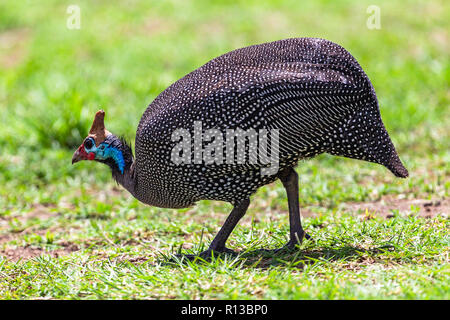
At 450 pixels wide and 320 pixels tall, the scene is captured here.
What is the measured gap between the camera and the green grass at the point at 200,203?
12.2 ft

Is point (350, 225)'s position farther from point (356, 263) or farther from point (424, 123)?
point (424, 123)

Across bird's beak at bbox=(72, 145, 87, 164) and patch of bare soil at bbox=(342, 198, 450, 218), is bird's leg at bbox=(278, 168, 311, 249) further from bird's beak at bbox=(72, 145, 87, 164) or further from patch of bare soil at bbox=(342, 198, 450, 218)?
bird's beak at bbox=(72, 145, 87, 164)

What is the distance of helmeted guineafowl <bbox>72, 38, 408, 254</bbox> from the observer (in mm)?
3891

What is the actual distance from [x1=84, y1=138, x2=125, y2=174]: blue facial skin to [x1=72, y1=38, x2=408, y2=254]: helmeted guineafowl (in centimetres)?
31

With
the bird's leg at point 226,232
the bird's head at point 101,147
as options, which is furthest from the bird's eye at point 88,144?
the bird's leg at point 226,232

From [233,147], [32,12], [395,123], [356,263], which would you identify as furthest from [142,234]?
[32,12]

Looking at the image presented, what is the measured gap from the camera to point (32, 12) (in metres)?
11.2

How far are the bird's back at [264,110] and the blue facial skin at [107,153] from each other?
1.18 ft

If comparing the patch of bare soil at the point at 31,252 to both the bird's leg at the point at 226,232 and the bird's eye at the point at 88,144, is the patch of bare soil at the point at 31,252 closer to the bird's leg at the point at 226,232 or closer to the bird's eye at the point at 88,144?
the bird's eye at the point at 88,144

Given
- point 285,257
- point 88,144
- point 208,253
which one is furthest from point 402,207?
point 88,144

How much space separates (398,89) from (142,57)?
12.3ft

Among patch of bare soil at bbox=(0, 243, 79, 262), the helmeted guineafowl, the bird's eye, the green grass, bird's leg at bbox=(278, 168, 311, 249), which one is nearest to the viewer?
the green grass

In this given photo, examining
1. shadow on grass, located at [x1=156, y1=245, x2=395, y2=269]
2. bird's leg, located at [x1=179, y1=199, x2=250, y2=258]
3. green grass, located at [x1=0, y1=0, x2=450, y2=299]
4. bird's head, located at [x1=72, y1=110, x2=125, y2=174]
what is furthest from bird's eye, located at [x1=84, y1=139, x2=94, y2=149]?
bird's leg, located at [x1=179, y1=199, x2=250, y2=258]
